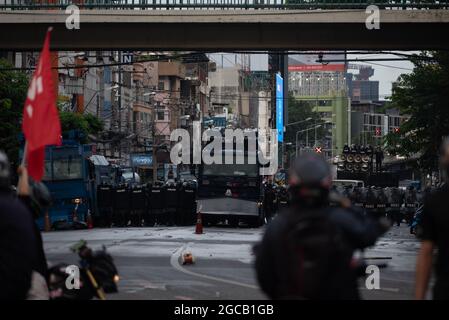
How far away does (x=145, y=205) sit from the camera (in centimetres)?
4822

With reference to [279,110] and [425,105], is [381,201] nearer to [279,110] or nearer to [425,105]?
[425,105]

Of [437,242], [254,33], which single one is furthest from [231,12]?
[437,242]

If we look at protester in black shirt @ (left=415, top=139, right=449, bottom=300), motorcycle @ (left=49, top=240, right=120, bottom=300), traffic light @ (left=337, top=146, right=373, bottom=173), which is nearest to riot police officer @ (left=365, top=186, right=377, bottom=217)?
traffic light @ (left=337, top=146, right=373, bottom=173)

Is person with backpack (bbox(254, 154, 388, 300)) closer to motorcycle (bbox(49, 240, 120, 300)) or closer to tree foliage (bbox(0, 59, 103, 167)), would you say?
motorcycle (bbox(49, 240, 120, 300))

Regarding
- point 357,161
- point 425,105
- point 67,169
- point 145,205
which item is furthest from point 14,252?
point 357,161

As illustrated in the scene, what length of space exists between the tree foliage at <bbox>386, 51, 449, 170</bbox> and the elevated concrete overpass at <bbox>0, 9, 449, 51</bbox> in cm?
1279

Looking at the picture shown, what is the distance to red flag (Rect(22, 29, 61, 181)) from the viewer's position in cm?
1164

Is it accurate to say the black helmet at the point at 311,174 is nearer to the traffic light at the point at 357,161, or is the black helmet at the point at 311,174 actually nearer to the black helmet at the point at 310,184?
the black helmet at the point at 310,184

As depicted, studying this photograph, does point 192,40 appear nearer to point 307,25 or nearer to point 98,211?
point 307,25

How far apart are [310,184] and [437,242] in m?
1.49

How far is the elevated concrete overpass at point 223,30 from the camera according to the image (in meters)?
29.3

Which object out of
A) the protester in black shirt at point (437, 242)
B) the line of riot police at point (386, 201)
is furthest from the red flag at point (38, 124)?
the line of riot police at point (386, 201)

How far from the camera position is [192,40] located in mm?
30078

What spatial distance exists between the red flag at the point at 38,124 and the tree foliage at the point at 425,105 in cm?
3204
